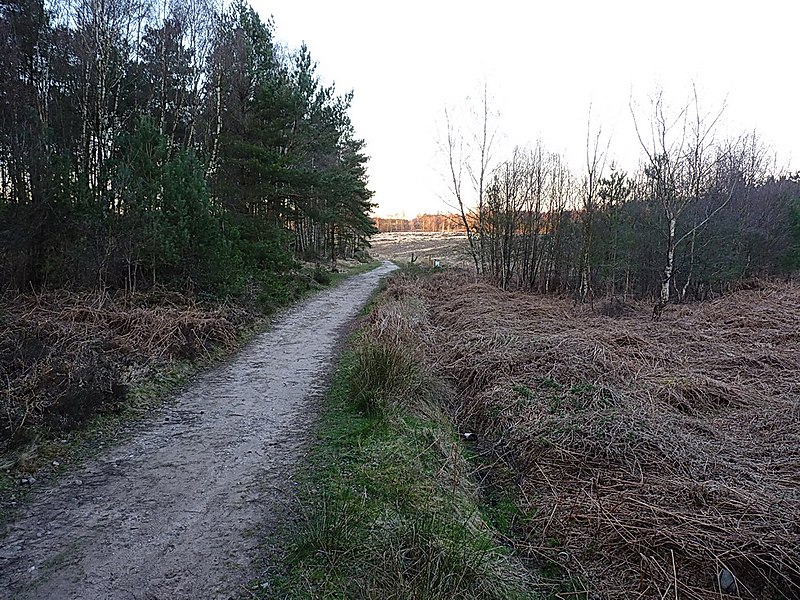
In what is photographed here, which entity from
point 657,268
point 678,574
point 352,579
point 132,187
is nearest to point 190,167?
point 132,187

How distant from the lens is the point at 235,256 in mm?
10656

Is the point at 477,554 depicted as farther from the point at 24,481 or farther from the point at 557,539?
the point at 24,481

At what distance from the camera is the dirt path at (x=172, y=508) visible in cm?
287

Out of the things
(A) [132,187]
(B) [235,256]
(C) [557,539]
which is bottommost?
(C) [557,539]

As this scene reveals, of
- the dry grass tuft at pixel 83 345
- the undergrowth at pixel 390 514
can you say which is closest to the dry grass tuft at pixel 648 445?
the undergrowth at pixel 390 514

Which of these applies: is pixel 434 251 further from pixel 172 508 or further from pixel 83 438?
pixel 172 508

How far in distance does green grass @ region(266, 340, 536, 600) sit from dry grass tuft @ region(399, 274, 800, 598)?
661 millimetres

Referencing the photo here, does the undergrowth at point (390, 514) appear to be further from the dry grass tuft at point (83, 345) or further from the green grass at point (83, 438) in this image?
the dry grass tuft at point (83, 345)

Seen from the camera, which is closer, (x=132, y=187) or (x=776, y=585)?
(x=776, y=585)

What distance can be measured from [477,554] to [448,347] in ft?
19.6

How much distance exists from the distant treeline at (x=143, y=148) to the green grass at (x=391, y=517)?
19.6 feet

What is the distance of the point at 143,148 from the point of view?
31.3 feet

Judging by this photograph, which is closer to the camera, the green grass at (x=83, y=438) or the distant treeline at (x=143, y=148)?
the green grass at (x=83, y=438)

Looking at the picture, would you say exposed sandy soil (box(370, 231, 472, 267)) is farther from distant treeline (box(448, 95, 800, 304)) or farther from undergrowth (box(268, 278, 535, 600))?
undergrowth (box(268, 278, 535, 600))
